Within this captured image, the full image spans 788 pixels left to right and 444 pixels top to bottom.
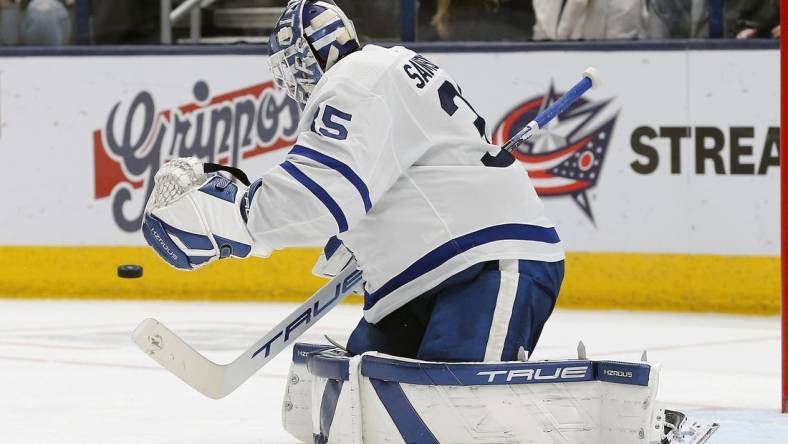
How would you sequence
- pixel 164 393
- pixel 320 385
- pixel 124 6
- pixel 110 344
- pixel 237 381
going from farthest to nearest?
pixel 124 6 → pixel 110 344 → pixel 164 393 → pixel 237 381 → pixel 320 385

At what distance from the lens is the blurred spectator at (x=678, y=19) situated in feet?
20.1

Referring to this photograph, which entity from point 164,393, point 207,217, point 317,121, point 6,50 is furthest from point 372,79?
point 6,50

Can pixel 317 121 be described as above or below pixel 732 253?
above

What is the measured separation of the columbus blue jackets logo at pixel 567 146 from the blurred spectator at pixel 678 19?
36 cm

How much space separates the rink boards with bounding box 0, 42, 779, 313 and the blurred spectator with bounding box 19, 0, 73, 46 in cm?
18

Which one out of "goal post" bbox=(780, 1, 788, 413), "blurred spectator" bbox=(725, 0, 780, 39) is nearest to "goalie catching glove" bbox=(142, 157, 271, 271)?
"goal post" bbox=(780, 1, 788, 413)

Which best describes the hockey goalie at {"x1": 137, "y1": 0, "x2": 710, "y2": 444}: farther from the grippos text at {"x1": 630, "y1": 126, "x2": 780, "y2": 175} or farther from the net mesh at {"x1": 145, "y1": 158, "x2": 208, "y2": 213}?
the grippos text at {"x1": 630, "y1": 126, "x2": 780, "y2": 175}

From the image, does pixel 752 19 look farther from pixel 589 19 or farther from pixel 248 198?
pixel 248 198

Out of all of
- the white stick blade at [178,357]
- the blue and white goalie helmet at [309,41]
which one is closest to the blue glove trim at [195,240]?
the white stick blade at [178,357]

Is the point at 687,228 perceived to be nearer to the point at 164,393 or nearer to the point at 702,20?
the point at 702,20

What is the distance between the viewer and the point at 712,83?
5.96 metres

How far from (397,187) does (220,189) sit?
33 cm

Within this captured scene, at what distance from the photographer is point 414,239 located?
9.80 ft

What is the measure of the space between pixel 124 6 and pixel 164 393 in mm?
3188
